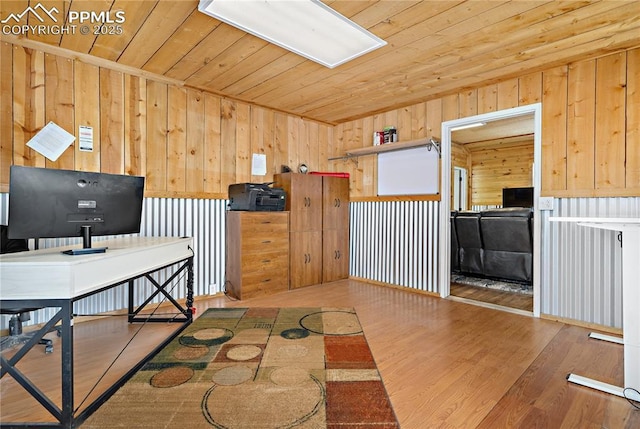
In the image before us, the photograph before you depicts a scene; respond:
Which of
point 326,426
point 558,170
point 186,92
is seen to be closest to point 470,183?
point 558,170

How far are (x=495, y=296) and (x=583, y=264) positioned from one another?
1105 mm

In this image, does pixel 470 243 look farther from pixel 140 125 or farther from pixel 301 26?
pixel 140 125

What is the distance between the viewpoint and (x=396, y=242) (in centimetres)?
418

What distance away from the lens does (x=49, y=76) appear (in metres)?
2.68

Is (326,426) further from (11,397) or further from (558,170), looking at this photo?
(558,170)

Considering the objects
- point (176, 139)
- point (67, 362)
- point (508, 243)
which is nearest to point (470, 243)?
point (508, 243)

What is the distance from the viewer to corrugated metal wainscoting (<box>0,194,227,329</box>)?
2955 millimetres

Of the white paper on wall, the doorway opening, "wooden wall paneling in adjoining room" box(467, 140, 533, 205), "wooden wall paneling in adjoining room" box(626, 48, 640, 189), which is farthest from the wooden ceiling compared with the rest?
"wooden wall paneling in adjoining room" box(467, 140, 533, 205)

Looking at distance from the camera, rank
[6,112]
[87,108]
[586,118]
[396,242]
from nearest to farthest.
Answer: [6,112], [586,118], [87,108], [396,242]

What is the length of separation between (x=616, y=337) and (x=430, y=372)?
1.73 meters

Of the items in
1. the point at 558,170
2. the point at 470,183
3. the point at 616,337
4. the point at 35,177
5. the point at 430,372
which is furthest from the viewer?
the point at 470,183

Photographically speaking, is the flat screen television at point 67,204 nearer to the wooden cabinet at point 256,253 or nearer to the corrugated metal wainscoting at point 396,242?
the wooden cabinet at point 256,253

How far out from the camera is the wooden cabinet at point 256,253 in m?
3.55

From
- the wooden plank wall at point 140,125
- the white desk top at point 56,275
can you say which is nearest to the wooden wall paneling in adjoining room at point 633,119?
the wooden plank wall at point 140,125
